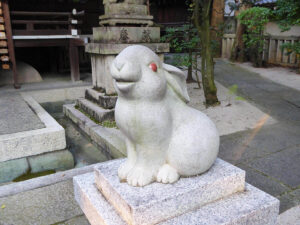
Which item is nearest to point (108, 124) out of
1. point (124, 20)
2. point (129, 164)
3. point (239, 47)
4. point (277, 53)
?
point (124, 20)

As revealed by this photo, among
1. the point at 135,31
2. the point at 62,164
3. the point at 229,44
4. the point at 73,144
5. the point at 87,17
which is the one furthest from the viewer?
the point at 229,44

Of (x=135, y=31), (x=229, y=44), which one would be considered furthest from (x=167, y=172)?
(x=229, y=44)

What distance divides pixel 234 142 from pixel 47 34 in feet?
23.3

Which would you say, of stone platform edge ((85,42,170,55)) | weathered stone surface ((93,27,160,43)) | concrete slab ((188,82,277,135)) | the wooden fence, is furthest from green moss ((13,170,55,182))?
the wooden fence

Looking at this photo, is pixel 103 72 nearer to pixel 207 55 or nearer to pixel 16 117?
pixel 16 117

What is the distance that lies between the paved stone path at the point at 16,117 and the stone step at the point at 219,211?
2.67m

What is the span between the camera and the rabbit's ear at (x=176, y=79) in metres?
2.35

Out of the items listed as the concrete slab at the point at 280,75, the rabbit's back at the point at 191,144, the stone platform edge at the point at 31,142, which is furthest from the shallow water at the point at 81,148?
the concrete slab at the point at 280,75

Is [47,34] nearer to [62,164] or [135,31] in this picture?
[135,31]

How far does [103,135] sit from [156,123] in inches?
117

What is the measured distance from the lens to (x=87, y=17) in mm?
12086

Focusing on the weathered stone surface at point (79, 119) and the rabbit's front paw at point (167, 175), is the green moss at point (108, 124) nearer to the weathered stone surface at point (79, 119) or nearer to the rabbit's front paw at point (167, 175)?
the weathered stone surface at point (79, 119)

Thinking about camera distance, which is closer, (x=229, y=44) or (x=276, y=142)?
(x=276, y=142)

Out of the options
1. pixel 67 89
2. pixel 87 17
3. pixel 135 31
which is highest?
pixel 87 17
